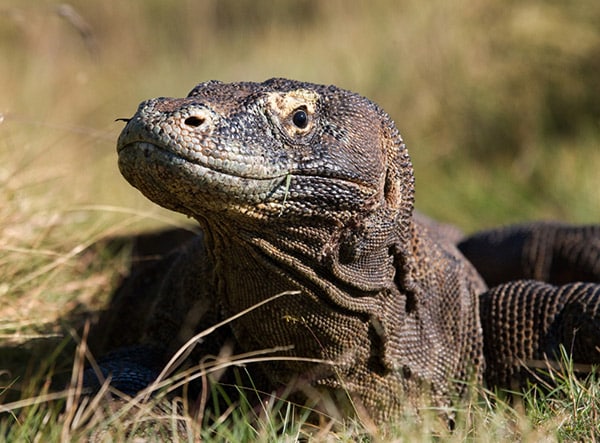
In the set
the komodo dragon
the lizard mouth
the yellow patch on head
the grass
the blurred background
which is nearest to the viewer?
the lizard mouth

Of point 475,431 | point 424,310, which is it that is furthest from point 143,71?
point 475,431

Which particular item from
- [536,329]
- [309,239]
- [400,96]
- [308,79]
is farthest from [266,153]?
[308,79]

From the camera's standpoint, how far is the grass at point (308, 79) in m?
4.74

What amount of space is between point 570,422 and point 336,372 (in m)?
0.96

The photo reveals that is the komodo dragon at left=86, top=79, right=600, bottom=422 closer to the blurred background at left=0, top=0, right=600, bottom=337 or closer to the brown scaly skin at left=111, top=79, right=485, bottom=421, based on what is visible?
the brown scaly skin at left=111, top=79, right=485, bottom=421

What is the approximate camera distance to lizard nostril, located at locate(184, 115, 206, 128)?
10.4 ft

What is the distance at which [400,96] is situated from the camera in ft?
33.4

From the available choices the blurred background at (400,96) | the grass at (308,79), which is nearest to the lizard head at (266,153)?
the grass at (308,79)

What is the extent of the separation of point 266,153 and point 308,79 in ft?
23.9

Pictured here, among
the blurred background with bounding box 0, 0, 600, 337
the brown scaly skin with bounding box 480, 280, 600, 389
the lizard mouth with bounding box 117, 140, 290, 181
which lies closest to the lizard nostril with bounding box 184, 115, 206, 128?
the lizard mouth with bounding box 117, 140, 290, 181

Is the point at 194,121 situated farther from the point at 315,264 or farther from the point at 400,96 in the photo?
the point at 400,96

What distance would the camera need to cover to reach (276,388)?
4020mm

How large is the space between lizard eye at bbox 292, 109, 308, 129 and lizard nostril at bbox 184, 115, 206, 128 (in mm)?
449

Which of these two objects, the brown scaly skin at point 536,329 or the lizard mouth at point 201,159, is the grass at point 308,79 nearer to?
the brown scaly skin at point 536,329
